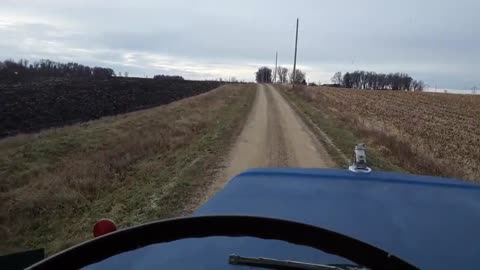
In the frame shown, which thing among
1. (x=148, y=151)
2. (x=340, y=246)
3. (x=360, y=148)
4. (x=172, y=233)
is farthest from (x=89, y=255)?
(x=148, y=151)

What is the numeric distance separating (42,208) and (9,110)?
21591 millimetres

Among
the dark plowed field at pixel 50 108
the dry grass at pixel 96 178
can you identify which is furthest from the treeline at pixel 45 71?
the dry grass at pixel 96 178

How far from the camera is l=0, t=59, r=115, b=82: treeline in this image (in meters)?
65.9

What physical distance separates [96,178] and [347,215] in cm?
799

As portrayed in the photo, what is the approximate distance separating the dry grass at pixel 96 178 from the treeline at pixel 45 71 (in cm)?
5004

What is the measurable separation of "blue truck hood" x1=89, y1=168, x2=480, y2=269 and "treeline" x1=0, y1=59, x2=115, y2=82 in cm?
6186

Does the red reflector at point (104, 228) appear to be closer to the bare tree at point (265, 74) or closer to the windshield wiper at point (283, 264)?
the windshield wiper at point (283, 264)

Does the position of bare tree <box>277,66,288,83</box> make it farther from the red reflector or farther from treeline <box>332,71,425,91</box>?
the red reflector

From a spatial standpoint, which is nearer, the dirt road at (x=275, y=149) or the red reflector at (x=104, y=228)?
the red reflector at (x=104, y=228)

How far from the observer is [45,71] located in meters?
90.4

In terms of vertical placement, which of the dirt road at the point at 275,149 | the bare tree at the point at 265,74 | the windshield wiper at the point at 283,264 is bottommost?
the dirt road at the point at 275,149

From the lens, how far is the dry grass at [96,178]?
697 centimetres

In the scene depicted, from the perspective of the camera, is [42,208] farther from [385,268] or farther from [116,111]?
[116,111]

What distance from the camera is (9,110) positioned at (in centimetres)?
2681
